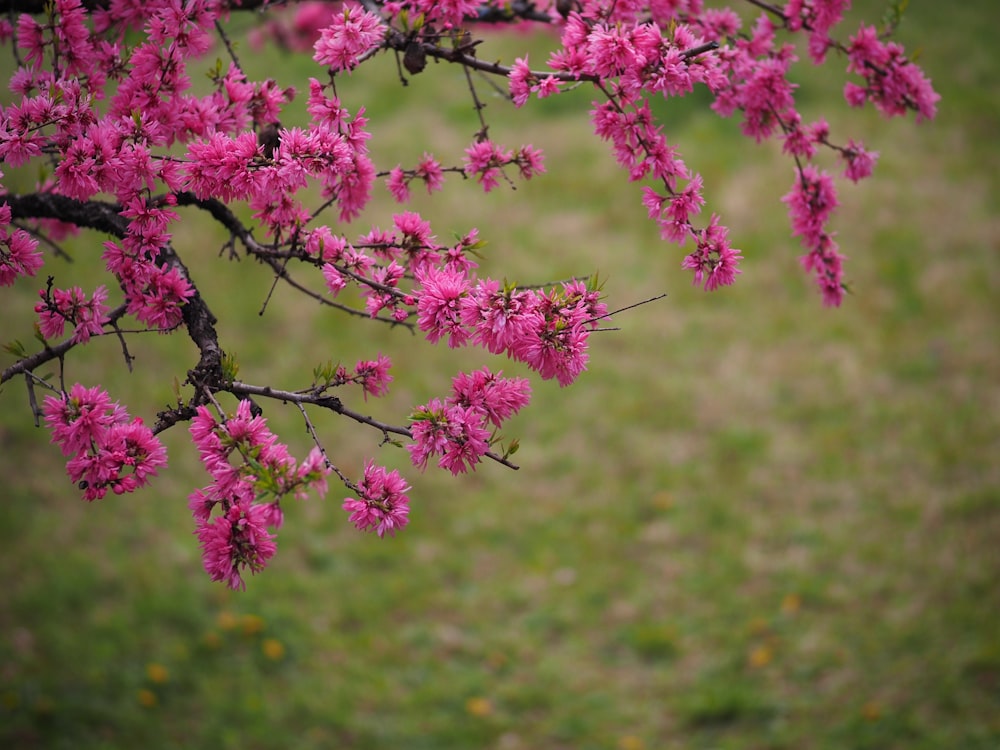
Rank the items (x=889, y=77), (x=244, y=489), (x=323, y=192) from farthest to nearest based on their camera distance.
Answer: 1. (x=889, y=77)
2. (x=323, y=192)
3. (x=244, y=489)

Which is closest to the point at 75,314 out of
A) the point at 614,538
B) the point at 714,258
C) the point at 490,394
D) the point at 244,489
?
the point at 244,489

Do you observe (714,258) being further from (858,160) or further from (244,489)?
(244,489)

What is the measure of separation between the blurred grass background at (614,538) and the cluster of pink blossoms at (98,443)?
2.77 m

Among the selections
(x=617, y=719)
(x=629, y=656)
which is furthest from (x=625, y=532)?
(x=617, y=719)

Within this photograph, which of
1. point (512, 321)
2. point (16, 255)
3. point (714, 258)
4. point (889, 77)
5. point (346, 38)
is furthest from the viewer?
point (889, 77)

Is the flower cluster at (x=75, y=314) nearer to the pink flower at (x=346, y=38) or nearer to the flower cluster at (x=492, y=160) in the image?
the pink flower at (x=346, y=38)

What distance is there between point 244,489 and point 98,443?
0.42m

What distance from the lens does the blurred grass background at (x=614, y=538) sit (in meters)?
4.46

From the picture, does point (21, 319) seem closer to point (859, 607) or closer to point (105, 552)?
point (105, 552)

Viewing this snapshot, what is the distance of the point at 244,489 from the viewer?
184 cm

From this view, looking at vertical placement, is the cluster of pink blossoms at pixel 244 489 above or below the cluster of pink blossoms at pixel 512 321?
below

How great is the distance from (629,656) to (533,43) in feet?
23.9

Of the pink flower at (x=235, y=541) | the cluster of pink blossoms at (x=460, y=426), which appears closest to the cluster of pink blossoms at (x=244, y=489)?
the pink flower at (x=235, y=541)

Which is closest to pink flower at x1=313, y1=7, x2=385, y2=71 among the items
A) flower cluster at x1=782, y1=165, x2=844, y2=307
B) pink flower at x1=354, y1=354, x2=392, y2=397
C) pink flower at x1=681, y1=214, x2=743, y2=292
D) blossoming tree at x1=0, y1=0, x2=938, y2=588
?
blossoming tree at x1=0, y1=0, x2=938, y2=588
